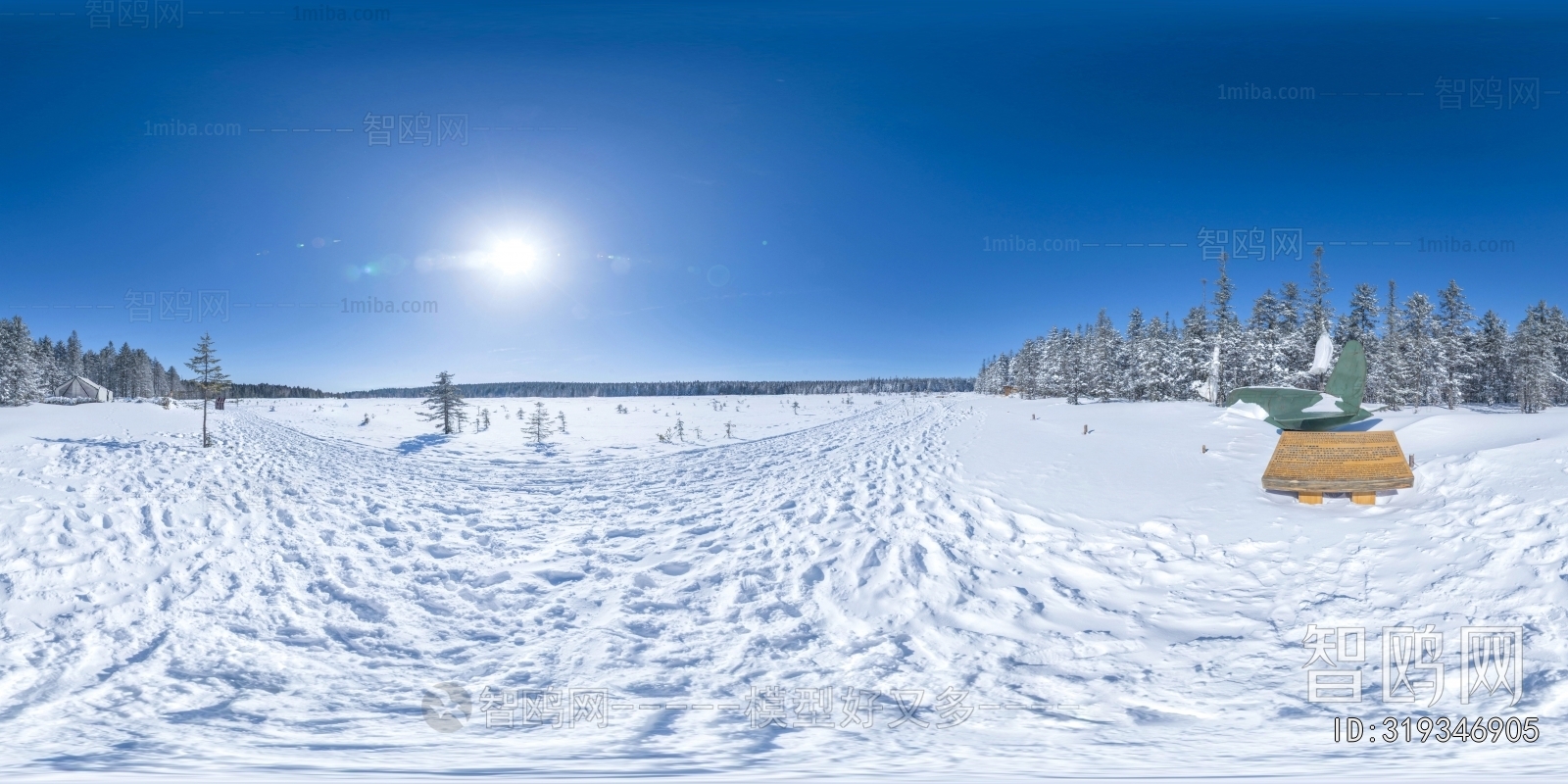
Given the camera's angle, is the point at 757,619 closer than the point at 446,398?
Yes

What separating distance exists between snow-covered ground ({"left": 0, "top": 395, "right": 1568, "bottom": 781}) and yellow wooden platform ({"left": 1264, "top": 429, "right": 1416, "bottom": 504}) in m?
0.33

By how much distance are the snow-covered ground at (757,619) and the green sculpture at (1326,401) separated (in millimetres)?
1440

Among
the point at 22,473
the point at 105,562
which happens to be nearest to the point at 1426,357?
the point at 105,562

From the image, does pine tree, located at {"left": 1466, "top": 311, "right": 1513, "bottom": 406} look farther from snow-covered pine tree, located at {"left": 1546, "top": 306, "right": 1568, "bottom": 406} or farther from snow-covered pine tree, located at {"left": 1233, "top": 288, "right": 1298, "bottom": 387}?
snow-covered pine tree, located at {"left": 1233, "top": 288, "right": 1298, "bottom": 387}

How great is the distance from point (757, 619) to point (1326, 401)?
11.5m

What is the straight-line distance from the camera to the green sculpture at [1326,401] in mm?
10898

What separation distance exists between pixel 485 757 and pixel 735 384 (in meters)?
163

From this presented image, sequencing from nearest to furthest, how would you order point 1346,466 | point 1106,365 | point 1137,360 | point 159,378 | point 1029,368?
1. point 1346,466
2. point 1137,360
3. point 1106,365
4. point 1029,368
5. point 159,378

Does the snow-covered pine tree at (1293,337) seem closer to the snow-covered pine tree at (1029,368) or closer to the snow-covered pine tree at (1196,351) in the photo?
the snow-covered pine tree at (1196,351)

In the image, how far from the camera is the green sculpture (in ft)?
35.8

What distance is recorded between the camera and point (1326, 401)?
11.0 metres

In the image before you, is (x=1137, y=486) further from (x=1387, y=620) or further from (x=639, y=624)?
(x=639, y=624)

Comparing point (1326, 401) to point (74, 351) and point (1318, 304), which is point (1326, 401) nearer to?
point (1318, 304)

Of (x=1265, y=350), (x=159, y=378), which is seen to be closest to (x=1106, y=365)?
(x=1265, y=350)
